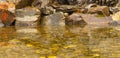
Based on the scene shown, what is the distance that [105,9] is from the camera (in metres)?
15.0

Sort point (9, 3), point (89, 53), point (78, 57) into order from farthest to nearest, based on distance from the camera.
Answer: point (9, 3) → point (89, 53) → point (78, 57)

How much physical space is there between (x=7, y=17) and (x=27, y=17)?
89 cm

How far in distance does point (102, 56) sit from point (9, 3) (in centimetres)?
814

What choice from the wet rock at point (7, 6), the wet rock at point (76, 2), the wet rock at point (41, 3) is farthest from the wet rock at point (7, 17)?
the wet rock at point (76, 2)

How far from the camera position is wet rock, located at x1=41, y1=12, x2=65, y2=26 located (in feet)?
43.2

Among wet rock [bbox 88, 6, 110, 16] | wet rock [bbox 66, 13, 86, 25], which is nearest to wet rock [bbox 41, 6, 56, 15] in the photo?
wet rock [bbox 66, 13, 86, 25]

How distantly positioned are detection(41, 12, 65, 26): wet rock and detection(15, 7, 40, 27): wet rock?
431mm

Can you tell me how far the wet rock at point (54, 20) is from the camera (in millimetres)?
13156

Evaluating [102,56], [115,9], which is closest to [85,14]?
[115,9]

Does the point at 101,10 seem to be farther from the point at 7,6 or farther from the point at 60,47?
the point at 60,47

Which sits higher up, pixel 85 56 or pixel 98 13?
pixel 98 13

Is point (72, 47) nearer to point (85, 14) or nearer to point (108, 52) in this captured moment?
point (108, 52)

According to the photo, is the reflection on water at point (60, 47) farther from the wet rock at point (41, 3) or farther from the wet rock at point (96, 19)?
the wet rock at point (41, 3)

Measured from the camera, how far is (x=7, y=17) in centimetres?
1306
